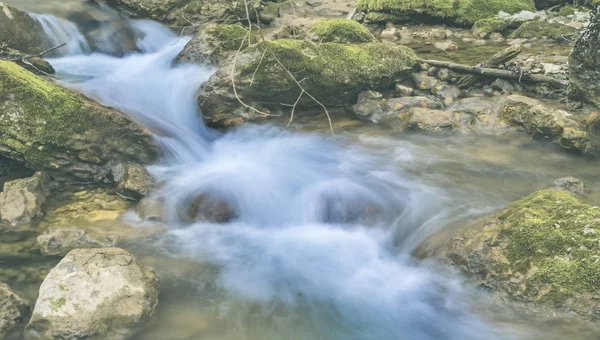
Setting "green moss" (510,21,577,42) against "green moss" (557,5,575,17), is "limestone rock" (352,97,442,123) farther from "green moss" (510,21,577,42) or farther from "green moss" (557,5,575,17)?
"green moss" (557,5,575,17)

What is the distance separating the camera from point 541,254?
3.88 meters

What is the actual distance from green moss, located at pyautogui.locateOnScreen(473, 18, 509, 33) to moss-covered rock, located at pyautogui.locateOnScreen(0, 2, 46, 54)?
1079 centimetres

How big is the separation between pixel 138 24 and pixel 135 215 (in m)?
8.15

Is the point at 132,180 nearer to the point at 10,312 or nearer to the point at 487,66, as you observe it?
the point at 10,312

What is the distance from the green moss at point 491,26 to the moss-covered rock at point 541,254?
9498mm

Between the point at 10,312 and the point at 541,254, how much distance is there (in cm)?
438

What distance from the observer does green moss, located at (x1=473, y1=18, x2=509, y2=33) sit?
12.6 meters

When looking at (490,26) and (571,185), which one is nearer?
(571,185)

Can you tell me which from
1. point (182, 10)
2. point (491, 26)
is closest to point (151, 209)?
point (182, 10)

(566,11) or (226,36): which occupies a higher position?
(566,11)

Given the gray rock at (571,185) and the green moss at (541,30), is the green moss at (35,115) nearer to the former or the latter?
the gray rock at (571,185)

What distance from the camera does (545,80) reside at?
27.1 ft

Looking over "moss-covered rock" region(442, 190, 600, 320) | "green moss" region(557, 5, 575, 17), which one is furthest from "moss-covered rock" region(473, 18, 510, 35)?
"moss-covered rock" region(442, 190, 600, 320)

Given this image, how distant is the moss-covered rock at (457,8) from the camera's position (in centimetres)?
1336
